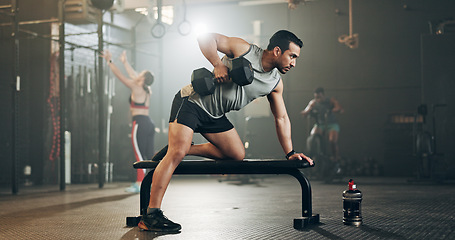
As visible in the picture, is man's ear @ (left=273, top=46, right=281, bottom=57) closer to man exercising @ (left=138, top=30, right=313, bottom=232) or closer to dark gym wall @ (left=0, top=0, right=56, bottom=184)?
man exercising @ (left=138, top=30, right=313, bottom=232)

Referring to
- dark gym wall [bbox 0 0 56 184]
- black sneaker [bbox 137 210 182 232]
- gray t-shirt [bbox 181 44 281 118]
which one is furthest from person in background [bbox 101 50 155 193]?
black sneaker [bbox 137 210 182 232]

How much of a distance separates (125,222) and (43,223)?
58 centimetres

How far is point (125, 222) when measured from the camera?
3.87 m

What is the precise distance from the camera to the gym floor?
325 centimetres

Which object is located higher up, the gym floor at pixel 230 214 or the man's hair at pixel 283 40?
the man's hair at pixel 283 40

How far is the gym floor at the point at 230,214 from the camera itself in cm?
325

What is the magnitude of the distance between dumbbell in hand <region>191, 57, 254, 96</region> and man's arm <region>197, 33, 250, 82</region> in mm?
59

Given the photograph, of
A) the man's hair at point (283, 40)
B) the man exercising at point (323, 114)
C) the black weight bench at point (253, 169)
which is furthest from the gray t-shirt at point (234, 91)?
the man exercising at point (323, 114)

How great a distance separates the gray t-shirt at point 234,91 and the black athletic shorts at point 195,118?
3 centimetres

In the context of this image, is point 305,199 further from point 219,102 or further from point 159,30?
point 159,30

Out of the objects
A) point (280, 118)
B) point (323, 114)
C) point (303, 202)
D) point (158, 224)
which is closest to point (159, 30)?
point (323, 114)

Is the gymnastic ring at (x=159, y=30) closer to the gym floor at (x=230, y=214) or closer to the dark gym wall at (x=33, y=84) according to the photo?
the dark gym wall at (x=33, y=84)

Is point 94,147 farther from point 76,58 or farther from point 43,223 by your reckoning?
point 43,223

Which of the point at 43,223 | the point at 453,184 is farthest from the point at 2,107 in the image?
the point at 453,184
